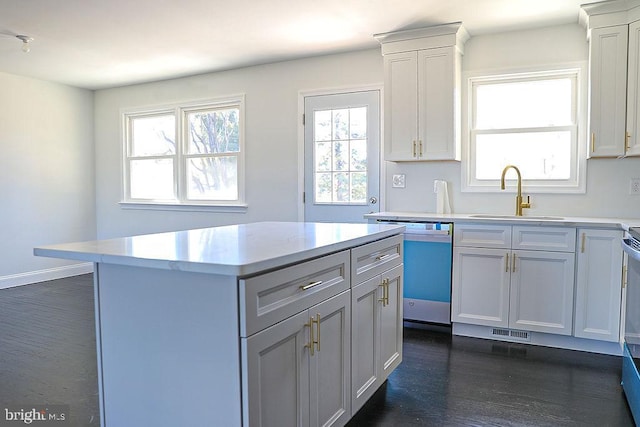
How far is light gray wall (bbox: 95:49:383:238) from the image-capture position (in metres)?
4.39

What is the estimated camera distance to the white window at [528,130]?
3588 mm

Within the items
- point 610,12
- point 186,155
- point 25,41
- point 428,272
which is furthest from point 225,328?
point 186,155

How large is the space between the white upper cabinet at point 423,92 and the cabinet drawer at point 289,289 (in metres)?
2.12

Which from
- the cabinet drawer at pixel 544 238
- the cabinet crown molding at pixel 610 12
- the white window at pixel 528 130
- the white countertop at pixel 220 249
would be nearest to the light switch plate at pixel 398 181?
the white window at pixel 528 130

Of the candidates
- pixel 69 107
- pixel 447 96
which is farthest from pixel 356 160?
pixel 69 107

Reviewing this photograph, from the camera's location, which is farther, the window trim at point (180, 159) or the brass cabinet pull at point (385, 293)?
the window trim at point (180, 159)

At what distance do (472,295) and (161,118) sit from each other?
4.15 m

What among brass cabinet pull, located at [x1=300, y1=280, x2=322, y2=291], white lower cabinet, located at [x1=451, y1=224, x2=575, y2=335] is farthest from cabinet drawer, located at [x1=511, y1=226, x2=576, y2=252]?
brass cabinet pull, located at [x1=300, y1=280, x2=322, y2=291]

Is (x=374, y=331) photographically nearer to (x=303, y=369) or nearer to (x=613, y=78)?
(x=303, y=369)

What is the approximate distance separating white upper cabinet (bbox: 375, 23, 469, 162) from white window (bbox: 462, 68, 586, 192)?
0.28 metres

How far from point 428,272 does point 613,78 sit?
6.14 feet

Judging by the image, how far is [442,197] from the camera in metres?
3.87

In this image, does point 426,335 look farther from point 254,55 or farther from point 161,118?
point 161,118

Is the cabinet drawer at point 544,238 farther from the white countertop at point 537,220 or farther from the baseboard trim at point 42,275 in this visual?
the baseboard trim at point 42,275
